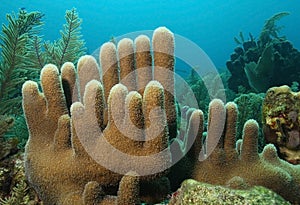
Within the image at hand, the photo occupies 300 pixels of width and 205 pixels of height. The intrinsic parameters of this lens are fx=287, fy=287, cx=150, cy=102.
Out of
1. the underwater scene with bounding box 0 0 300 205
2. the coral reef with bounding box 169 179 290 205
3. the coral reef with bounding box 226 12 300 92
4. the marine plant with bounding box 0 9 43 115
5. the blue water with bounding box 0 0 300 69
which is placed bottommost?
the coral reef with bounding box 169 179 290 205

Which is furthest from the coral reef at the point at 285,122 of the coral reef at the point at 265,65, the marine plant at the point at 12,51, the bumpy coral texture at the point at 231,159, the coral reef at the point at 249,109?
the coral reef at the point at 265,65

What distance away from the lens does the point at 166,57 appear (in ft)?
6.64

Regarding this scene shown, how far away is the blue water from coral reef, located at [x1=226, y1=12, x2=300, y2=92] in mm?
74897

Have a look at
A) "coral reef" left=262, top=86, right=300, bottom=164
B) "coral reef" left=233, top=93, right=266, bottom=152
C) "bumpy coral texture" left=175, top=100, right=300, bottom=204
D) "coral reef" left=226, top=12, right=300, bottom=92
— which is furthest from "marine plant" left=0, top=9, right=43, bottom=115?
"coral reef" left=226, top=12, right=300, bottom=92

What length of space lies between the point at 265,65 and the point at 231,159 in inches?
225

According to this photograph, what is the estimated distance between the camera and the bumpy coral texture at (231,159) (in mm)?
2123

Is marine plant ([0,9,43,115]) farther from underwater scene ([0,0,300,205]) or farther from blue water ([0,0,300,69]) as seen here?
blue water ([0,0,300,69])

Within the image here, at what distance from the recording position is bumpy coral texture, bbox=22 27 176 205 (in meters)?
1.73

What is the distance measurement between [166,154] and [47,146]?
869mm

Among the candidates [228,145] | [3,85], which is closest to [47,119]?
[228,145]

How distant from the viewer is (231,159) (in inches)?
85.7

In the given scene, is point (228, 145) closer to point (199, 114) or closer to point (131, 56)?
point (199, 114)

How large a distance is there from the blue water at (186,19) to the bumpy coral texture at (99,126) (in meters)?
80.9

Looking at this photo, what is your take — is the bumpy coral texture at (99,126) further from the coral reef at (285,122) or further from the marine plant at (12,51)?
the coral reef at (285,122)
